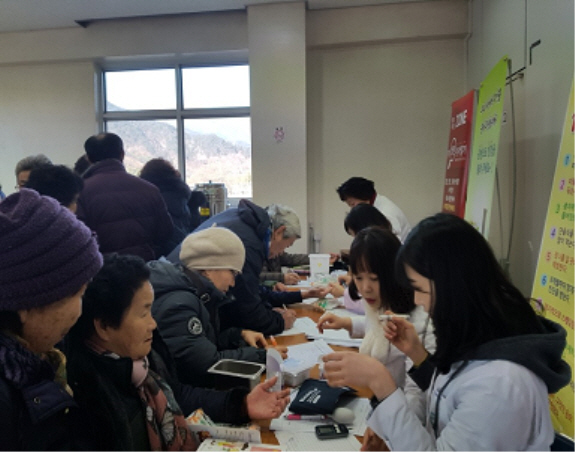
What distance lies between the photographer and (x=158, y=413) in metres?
1.12

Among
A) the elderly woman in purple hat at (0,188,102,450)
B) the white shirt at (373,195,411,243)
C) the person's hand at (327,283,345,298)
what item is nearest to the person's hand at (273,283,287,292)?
the person's hand at (327,283,345,298)

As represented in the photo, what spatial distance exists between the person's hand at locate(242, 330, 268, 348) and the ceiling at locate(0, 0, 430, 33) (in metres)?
3.79

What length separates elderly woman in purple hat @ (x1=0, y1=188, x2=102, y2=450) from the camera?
2.48 ft

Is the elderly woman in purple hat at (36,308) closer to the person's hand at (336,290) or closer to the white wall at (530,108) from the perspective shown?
the person's hand at (336,290)

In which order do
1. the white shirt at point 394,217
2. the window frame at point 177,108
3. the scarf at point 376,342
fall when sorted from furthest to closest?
1. the window frame at point 177,108
2. the white shirt at point 394,217
3. the scarf at point 376,342

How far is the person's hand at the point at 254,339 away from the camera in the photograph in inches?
74.4

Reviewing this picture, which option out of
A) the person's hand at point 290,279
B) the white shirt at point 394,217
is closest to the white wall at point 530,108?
the white shirt at point 394,217

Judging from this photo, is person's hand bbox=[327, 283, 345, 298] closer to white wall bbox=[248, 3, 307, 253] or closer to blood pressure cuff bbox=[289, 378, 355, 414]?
blood pressure cuff bbox=[289, 378, 355, 414]

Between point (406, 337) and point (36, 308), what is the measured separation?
93cm

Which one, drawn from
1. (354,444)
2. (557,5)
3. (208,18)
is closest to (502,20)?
(557,5)

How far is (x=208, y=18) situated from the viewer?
4953mm

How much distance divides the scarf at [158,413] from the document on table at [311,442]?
0.23 metres

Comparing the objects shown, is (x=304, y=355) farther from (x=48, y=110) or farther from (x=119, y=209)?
(x=48, y=110)

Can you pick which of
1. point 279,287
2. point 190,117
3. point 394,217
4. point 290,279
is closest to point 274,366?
point 279,287
